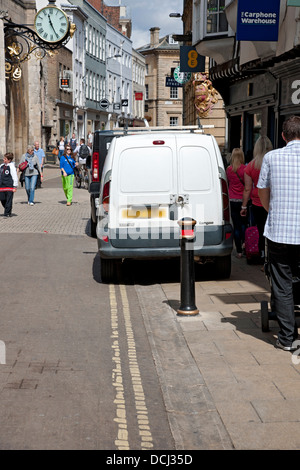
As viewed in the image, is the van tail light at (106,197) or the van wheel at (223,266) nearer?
the van tail light at (106,197)

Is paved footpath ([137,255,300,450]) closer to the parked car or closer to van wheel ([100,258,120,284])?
van wheel ([100,258,120,284])

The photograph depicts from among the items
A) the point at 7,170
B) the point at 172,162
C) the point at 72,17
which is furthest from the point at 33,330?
the point at 72,17

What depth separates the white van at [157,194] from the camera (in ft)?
30.9

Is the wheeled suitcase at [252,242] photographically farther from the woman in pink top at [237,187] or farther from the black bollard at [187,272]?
the black bollard at [187,272]

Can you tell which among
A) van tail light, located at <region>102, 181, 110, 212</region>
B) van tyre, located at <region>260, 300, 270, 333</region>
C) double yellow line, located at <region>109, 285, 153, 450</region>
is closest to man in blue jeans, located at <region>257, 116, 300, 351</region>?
van tyre, located at <region>260, 300, 270, 333</region>

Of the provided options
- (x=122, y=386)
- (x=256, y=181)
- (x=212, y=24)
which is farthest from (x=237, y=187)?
(x=212, y=24)

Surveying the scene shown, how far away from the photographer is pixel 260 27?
13.5m

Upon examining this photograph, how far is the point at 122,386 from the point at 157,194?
4329 mm

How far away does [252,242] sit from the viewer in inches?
430

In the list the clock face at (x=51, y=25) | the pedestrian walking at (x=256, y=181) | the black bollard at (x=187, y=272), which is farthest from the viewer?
the clock face at (x=51, y=25)

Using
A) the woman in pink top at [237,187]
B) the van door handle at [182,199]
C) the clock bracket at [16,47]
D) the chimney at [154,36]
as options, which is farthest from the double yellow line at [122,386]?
the chimney at [154,36]

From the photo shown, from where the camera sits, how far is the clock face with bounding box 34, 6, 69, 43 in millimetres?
33969

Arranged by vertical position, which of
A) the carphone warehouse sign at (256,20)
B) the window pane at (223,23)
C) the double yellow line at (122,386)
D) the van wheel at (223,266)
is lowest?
the double yellow line at (122,386)

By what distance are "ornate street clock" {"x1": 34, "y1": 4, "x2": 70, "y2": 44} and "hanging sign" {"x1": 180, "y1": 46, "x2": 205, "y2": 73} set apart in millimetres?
10006
